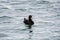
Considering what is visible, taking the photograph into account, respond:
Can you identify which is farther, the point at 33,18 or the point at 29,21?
the point at 33,18

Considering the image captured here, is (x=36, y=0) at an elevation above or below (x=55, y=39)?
above

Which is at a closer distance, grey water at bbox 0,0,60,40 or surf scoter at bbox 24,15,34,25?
grey water at bbox 0,0,60,40

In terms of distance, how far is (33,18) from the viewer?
75.3 ft

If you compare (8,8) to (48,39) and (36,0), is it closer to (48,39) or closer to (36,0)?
(36,0)

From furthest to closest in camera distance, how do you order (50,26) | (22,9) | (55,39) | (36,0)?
(36,0), (22,9), (50,26), (55,39)

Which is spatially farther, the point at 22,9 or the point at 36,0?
the point at 36,0

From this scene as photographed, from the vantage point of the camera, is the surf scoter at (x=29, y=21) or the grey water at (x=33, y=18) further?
the surf scoter at (x=29, y=21)

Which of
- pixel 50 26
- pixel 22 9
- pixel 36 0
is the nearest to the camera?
pixel 50 26

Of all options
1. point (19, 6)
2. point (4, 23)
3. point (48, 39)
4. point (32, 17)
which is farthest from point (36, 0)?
point (48, 39)

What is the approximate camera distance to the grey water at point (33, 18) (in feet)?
65.6

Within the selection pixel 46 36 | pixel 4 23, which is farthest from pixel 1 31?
pixel 46 36

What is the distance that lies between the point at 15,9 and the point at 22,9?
536 mm

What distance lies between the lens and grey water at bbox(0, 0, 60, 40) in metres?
20.0

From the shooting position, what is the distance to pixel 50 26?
70.0 ft
